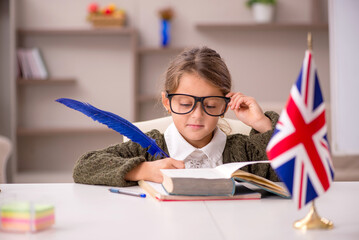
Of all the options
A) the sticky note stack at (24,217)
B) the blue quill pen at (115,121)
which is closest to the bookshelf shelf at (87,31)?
the blue quill pen at (115,121)

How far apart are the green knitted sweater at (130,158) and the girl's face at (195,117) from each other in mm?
121

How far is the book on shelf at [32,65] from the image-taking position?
466 cm

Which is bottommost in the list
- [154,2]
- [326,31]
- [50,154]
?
[50,154]

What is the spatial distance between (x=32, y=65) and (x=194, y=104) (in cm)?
351

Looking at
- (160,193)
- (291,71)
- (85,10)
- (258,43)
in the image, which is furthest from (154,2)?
(160,193)

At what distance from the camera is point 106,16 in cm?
473

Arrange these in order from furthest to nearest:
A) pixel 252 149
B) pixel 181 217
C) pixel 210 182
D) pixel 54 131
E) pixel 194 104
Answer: pixel 54 131, pixel 252 149, pixel 194 104, pixel 210 182, pixel 181 217

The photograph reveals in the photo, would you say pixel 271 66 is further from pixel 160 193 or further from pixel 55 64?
pixel 160 193

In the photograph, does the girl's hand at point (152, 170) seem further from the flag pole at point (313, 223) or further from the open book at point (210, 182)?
the flag pole at point (313, 223)

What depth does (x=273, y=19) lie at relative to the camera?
191 inches

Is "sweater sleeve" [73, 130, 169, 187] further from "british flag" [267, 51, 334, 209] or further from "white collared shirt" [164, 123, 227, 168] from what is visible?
"british flag" [267, 51, 334, 209]

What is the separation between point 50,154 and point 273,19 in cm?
264

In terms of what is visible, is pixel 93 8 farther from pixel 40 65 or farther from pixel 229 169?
pixel 229 169

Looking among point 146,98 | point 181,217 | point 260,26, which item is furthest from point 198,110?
point 260,26
